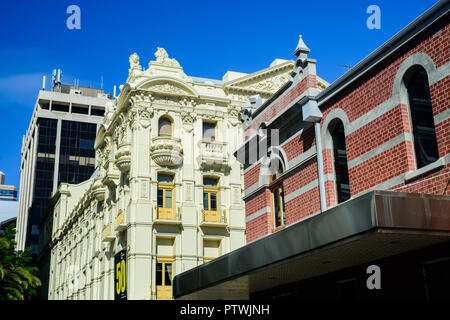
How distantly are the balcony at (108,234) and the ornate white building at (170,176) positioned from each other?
50 mm

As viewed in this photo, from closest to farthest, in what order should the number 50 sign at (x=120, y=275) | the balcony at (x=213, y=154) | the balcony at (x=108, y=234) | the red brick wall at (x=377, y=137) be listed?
the red brick wall at (x=377, y=137)
the number 50 sign at (x=120, y=275)
the balcony at (x=213, y=154)
the balcony at (x=108, y=234)

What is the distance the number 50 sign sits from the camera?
102 feet

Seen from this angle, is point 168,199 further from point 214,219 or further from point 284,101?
point 284,101

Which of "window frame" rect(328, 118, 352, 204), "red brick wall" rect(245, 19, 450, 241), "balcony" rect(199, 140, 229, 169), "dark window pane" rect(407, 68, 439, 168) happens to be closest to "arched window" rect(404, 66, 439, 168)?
"dark window pane" rect(407, 68, 439, 168)

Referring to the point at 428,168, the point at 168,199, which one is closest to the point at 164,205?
Result: the point at 168,199

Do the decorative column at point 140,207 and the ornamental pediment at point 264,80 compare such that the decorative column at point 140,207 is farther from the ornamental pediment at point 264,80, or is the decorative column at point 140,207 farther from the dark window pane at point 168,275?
the ornamental pediment at point 264,80

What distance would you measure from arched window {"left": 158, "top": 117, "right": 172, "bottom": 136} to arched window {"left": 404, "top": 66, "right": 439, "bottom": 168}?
2204 centimetres

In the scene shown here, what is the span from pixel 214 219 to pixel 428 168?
71.3ft

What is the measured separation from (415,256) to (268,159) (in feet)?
25.4

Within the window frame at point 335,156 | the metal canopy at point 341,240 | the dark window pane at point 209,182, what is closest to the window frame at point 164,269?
the dark window pane at point 209,182

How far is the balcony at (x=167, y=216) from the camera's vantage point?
3098 centimetres

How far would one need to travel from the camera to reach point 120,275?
32.1 meters
